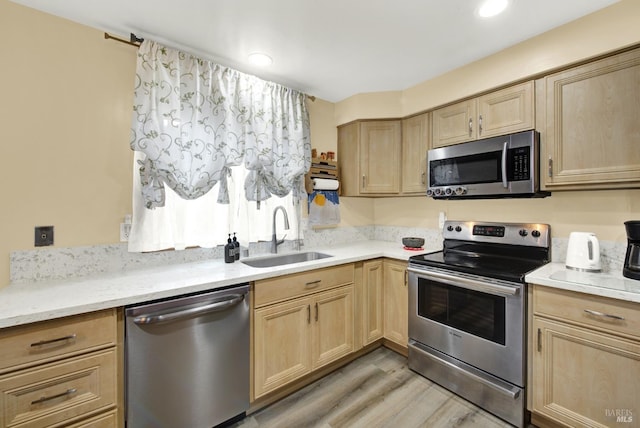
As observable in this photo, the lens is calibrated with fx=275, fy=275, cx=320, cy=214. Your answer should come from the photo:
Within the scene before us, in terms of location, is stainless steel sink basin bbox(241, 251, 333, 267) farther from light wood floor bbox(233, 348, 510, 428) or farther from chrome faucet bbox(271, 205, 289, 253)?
light wood floor bbox(233, 348, 510, 428)

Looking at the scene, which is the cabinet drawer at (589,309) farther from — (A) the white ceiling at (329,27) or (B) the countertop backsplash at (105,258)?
(A) the white ceiling at (329,27)

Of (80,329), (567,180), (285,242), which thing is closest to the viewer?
(80,329)

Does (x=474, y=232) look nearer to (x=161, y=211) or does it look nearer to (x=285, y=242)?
(x=285, y=242)

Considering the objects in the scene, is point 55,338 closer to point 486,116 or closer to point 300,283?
point 300,283

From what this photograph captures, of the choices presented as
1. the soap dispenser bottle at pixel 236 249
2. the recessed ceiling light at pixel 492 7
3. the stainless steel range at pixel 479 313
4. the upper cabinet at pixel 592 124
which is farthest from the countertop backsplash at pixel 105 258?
the recessed ceiling light at pixel 492 7

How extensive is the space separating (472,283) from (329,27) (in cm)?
184

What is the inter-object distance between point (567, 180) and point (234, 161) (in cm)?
220

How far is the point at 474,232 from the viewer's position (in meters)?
2.34

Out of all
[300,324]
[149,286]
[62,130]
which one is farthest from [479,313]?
[62,130]

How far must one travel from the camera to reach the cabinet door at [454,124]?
83.9 inches

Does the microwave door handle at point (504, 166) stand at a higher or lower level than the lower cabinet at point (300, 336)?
higher

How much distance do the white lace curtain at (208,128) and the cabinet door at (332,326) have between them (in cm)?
96

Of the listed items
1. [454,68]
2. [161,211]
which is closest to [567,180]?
[454,68]

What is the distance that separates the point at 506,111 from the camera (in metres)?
1.94
